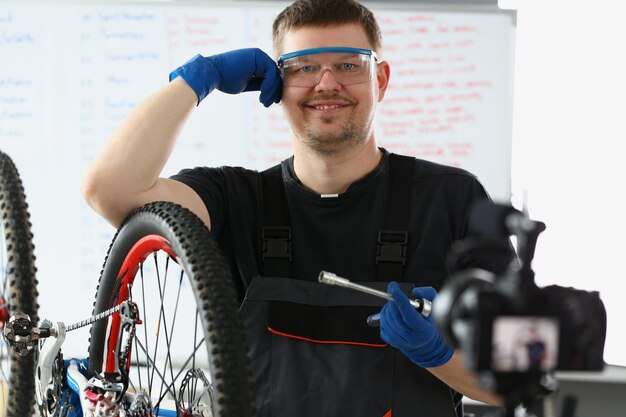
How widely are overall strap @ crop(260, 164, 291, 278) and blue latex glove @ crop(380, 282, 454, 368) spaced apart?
15.3 inches

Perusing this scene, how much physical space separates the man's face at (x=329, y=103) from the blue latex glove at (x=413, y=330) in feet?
1.57

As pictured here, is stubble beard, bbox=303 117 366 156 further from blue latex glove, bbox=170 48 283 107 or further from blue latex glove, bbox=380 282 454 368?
blue latex glove, bbox=380 282 454 368

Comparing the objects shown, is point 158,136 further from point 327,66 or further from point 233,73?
point 327,66

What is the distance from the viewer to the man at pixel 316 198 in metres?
1.41

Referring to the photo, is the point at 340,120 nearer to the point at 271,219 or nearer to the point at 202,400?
the point at 271,219

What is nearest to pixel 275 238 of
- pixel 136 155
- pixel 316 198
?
pixel 316 198

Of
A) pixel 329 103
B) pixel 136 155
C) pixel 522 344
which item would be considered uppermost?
pixel 329 103

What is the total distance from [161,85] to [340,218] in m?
1.39

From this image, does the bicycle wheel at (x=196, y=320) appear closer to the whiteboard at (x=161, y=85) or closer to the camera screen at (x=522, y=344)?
the camera screen at (x=522, y=344)

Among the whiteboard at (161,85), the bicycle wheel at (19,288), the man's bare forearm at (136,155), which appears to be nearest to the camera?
the bicycle wheel at (19,288)

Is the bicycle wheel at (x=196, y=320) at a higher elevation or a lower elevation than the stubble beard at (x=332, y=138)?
lower

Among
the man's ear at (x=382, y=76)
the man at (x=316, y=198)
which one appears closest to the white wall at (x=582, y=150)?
the man's ear at (x=382, y=76)

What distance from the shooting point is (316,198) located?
163cm

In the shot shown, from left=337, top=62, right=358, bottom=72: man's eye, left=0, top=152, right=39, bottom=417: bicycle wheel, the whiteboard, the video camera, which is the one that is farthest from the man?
the whiteboard
